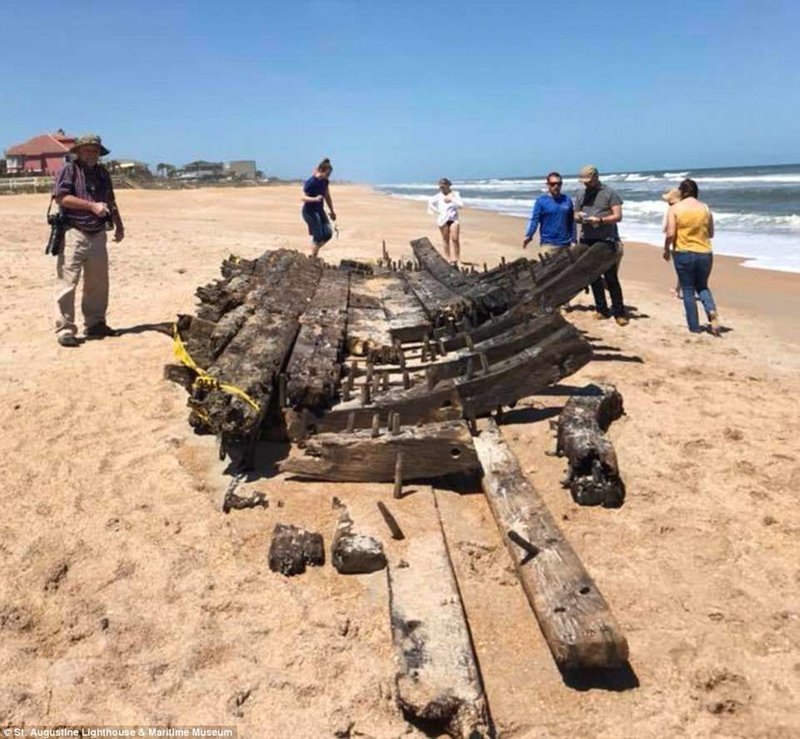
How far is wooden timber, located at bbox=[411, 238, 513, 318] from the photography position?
7.08 meters

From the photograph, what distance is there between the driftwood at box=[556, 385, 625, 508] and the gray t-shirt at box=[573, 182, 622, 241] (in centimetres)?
449

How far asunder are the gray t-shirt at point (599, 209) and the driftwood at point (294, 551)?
667 centimetres

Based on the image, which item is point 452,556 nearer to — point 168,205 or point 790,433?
point 790,433

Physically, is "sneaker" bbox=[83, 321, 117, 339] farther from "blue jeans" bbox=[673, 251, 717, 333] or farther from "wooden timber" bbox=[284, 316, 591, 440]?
"blue jeans" bbox=[673, 251, 717, 333]

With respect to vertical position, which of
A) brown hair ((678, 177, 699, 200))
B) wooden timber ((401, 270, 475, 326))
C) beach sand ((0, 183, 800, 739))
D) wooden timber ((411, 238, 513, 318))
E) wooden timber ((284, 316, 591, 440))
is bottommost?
beach sand ((0, 183, 800, 739))

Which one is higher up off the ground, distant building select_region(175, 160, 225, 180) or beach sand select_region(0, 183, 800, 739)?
distant building select_region(175, 160, 225, 180)

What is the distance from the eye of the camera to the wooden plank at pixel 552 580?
115 inches

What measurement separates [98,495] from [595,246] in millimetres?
5073

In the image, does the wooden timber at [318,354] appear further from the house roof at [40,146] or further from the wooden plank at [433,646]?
the house roof at [40,146]

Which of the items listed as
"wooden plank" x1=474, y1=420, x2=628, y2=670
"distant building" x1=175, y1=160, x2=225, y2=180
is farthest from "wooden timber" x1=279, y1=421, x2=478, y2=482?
"distant building" x1=175, y1=160, x2=225, y2=180

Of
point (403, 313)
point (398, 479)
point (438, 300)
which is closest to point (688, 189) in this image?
point (438, 300)

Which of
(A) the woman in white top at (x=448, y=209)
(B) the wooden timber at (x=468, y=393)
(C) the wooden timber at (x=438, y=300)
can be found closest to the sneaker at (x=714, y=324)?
(C) the wooden timber at (x=438, y=300)

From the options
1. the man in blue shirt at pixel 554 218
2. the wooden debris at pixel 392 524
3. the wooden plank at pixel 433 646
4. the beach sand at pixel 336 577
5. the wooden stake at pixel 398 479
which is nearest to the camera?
the wooden plank at pixel 433 646

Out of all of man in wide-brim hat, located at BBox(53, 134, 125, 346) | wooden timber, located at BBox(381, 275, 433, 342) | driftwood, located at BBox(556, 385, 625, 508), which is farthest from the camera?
man in wide-brim hat, located at BBox(53, 134, 125, 346)
